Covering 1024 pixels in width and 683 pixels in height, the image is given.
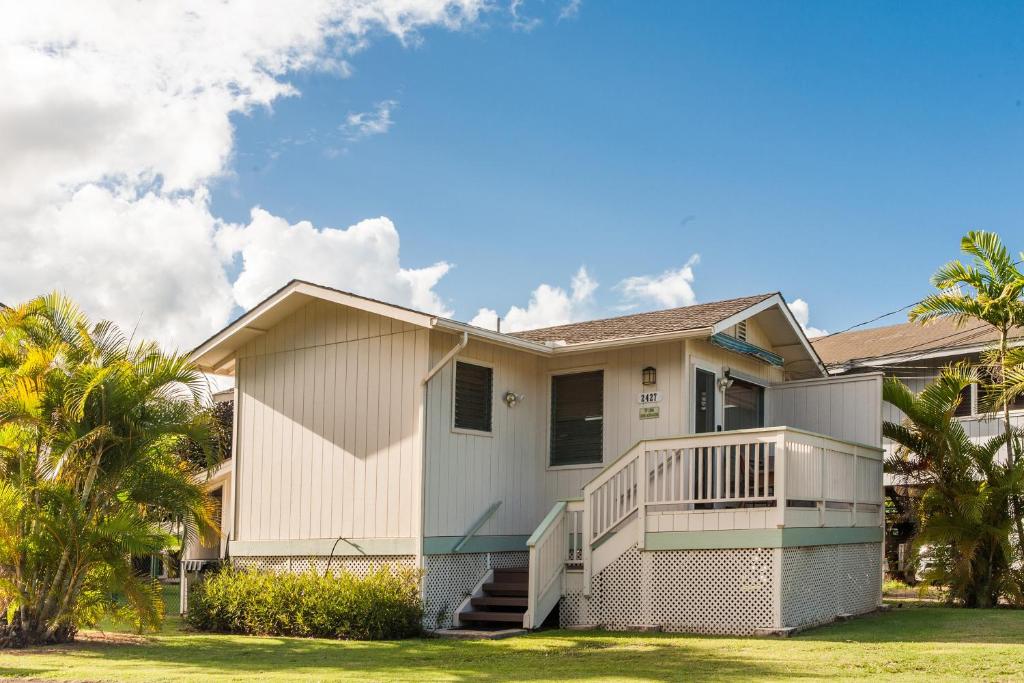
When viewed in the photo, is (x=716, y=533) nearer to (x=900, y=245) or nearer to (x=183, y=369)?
(x=183, y=369)

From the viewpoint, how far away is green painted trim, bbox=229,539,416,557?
43.1ft

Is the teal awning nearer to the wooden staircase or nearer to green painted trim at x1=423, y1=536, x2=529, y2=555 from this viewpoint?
green painted trim at x1=423, y1=536, x2=529, y2=555

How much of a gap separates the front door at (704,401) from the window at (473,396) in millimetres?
2823

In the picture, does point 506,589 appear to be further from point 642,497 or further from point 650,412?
point 650,412

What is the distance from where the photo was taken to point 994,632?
11336mm

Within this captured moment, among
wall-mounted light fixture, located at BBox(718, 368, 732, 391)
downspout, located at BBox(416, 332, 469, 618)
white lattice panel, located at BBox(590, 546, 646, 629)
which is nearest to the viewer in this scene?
white lattice panel, located at BBox(590, 546, 646, 629)

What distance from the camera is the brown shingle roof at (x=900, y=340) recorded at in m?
20.5

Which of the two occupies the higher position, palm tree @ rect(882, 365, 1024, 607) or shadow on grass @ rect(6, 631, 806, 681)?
palm tree @ rect(882, 365, 1024, 607)

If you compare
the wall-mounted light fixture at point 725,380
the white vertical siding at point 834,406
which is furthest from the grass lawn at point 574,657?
the wall-mounted light fixture at point 725,380

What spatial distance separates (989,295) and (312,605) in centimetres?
995

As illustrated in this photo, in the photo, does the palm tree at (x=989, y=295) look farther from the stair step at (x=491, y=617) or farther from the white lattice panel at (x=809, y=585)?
the stair step at (x=491, y=617)

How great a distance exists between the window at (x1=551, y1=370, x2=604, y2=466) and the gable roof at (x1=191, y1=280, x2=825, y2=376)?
64cm

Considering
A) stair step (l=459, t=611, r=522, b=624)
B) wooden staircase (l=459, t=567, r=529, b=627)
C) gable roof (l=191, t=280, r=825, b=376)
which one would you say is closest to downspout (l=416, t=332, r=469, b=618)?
gable roof (l=191, t=280, r=825, b=376)

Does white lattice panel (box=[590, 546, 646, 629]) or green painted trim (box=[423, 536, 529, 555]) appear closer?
white lattice panel (box=[590, 546, 646, 629])
